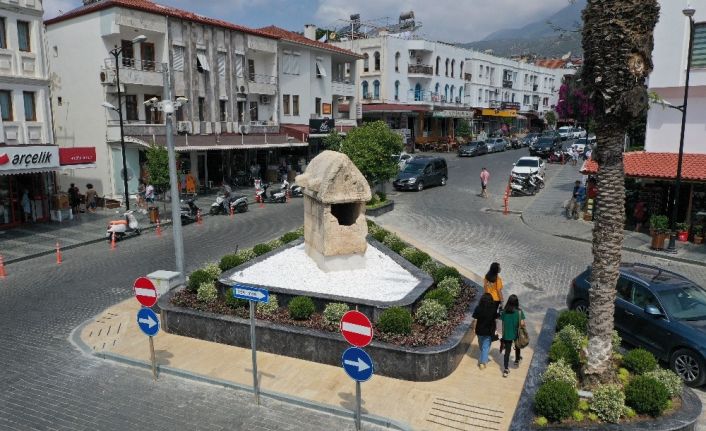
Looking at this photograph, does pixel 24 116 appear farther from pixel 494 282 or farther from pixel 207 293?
pixel 494 282

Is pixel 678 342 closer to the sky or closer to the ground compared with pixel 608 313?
closer to the ground

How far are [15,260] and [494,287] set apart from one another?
16.3 meters

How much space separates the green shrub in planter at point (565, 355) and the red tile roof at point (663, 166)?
1223cm

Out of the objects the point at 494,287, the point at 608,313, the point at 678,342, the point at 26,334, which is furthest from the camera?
the point at 26,334

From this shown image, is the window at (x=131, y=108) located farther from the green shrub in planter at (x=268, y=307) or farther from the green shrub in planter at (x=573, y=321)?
the green shrub in planter at (x=573, y=321)

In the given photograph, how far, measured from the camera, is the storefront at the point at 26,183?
2100 centimetres

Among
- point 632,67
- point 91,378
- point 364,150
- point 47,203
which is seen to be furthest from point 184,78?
point 632,67

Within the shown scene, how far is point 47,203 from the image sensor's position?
977 inches

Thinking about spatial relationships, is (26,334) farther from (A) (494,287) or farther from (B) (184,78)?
(B) (184,78)

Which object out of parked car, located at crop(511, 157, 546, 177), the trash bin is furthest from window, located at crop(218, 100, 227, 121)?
parked car, located at crop(511, 157, 546, 177)

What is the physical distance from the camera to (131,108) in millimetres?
30672

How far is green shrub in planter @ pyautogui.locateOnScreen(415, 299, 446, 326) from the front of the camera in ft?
35.3

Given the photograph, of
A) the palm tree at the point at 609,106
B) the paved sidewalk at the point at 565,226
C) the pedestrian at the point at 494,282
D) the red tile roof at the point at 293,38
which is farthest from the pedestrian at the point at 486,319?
the red tile roof at the point at 293,38

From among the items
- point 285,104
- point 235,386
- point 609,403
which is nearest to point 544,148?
point 285,104
